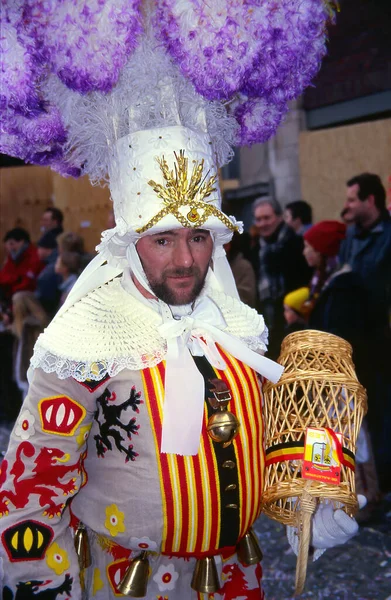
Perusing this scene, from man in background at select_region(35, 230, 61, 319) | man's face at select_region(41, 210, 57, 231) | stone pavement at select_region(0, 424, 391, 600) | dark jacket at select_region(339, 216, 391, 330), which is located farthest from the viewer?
man's face at select_region(41, 210, 57, 231)

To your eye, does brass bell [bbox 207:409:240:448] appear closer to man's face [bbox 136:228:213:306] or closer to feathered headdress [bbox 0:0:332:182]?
man's face [bbox 136:228:213:306]

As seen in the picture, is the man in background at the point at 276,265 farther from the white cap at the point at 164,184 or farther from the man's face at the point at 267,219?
the white cap at the point at 164,184

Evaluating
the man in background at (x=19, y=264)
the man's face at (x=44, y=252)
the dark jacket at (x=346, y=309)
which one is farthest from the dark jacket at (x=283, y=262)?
the man in background at (x=19, y=264)

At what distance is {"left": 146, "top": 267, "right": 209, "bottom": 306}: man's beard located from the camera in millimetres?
1961

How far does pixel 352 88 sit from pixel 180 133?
13.8 feet

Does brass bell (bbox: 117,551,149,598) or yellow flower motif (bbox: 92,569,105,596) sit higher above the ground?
brass bell (bbox: 117,551,149,598)

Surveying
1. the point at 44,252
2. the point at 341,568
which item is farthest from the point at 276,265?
the point at 44,252

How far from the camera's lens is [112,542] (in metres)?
1.96

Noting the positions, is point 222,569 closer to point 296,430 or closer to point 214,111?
point 296,430

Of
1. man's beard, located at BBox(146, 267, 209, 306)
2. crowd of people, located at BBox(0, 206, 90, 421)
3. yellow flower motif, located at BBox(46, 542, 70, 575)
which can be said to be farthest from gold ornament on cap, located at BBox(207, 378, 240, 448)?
crowd of people, located at BBox(0, 206, 90, 421)

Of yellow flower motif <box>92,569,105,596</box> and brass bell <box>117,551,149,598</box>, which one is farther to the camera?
yellow flower motif <box>92,569,105,596</box>

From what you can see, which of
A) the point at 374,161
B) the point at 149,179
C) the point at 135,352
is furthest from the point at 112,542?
the point at 374,161

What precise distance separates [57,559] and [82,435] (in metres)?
0.33

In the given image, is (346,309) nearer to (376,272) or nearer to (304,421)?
(376,272)
